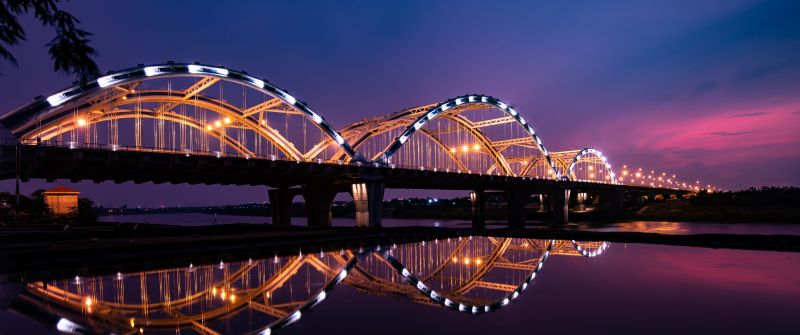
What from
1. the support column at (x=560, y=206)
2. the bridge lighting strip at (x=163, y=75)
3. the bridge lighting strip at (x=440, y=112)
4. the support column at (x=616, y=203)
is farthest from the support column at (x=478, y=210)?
the support column at (x=616, y=203)

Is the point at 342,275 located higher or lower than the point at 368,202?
lower

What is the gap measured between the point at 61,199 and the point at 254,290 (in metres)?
72.0

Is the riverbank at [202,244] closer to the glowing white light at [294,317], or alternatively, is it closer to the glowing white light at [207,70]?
the glowing white light at [294,317]

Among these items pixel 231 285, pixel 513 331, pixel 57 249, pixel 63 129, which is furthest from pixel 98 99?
pixel 513 331

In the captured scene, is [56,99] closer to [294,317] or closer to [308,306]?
[308,306]

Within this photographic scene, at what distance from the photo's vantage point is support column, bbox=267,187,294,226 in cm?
6769

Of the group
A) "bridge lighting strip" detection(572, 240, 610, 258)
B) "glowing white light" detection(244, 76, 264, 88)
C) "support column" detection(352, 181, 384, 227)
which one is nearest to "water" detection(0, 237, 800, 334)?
"bridge lighting strip" detection(572, 240, 610, 258)

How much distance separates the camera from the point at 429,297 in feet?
60.8

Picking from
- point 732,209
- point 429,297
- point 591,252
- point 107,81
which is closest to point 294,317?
point 429,297

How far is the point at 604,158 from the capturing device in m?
147

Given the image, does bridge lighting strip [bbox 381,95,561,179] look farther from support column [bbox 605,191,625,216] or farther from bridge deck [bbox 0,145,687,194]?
support column [bbox 605,191,625,216]

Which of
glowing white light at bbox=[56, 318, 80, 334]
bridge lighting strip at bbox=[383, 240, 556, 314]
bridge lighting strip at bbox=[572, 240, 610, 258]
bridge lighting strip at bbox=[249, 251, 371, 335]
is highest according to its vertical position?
glowing white light at bbox=[56, 318, 80, 334]

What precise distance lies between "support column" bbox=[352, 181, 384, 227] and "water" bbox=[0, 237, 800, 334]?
26.1 m

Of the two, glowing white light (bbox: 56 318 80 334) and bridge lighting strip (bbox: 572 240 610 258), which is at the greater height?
glowing white light (bbox: 56 318 80 334)
